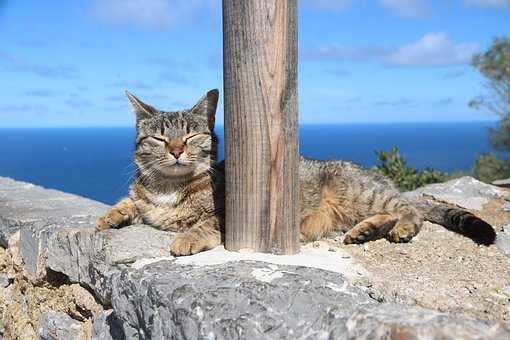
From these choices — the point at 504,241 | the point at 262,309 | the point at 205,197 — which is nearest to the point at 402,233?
the point at 504,241

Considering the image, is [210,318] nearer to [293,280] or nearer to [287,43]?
[293,280]

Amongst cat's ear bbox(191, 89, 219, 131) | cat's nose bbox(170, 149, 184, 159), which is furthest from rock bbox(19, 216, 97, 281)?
cat's ear bbox(191, 89, 219, 131)

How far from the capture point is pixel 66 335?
3273mm

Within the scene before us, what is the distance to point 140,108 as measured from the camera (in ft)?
11.9

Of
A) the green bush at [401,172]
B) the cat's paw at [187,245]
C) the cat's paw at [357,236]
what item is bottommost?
the green bush at [401,172]

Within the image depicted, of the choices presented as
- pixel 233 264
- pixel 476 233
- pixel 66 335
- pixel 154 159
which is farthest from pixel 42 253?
pixel 476 233

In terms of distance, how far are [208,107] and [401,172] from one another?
4.95m

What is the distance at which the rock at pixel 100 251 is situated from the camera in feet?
9.48

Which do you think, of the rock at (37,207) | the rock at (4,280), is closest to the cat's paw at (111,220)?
the rock at (37,207)

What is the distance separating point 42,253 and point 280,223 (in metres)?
1.61

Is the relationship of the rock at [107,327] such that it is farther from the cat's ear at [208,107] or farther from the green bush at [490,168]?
the green bush at [490,168]

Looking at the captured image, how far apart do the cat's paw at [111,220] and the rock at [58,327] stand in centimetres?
57

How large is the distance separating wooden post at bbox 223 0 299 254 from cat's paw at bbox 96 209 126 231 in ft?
2.86

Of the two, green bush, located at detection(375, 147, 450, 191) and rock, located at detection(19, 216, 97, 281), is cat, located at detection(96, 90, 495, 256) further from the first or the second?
green bush, located at detection(375, 147, 450, 191)
